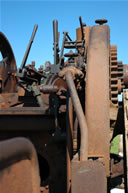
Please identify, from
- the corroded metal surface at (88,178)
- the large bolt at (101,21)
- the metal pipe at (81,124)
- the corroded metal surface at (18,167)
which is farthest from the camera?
the large bolt at (101,21)

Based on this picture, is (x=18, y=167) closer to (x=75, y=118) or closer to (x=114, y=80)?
(x=75, y=118)

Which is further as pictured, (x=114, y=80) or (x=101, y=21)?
(x=114, y=80)

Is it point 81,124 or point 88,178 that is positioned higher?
point 81,124

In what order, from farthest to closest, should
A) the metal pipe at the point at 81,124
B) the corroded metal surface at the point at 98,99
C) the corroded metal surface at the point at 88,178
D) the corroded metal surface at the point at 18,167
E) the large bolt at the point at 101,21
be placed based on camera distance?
the large bolt at the point at 101,21, the corroded metal surface at the point at 98,99, the metal pipe at the point at 81,124, the corroded metal surface at the point at 88,178, the corroded metal surface at the point at 18,167

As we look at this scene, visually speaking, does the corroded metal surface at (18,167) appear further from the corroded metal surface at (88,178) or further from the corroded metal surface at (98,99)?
the corroded metal surface at (98,99)

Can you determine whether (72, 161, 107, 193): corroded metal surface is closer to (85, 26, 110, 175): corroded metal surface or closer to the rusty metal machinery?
the rusty metal machinery

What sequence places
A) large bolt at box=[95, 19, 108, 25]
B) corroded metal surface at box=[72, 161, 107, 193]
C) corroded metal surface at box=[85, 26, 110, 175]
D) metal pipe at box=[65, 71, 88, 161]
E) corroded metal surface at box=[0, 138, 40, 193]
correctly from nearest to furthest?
corroded metal surface at box=[0, 138, 40, 193]
corroded metal surface at box=[72, 161, 107, 193]
metal pipe at box=[65, 71, 88, 161]
corroded metal surface at box=[85, 26, 110, 175]
large bolt at box=[95, 19, 108, 25]

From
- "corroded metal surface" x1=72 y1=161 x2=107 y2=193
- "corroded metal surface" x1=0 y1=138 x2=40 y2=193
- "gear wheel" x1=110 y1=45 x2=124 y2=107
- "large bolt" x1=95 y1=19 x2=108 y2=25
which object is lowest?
"corroded metal surface" x1=72 y1=161 x2=107 y2=193

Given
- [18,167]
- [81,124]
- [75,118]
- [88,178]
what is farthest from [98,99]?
[18,167]

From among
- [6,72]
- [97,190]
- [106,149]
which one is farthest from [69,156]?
[6,72]

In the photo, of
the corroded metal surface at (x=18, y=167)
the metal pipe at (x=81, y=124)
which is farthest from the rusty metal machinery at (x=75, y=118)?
the corroded metal surface at (x=18, y=167)

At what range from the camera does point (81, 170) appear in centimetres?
180

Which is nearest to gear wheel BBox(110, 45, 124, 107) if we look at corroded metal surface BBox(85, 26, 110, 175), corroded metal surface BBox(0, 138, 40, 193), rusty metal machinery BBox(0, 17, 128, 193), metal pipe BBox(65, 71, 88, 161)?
rusty metal machinery BBox(0, 17, 128, 193)

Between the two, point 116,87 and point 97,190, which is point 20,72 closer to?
point 116,87
